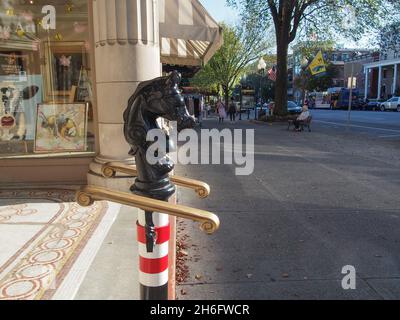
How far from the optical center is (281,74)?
80.2 ft

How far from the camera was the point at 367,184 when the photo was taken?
282 inches

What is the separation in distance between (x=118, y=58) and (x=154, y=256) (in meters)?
4.24

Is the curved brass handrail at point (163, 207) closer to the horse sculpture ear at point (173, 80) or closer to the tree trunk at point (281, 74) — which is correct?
the horse sculpture ear at point (173, 80)

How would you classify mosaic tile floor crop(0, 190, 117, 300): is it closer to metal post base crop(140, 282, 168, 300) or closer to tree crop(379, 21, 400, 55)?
metal post base crop(140, 282, 168, 300)

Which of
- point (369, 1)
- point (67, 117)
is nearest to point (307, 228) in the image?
point (67, 117)

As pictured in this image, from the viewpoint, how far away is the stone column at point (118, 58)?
5.63 m

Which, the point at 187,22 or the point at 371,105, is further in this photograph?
the point at 371,105

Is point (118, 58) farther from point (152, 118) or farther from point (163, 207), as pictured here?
point (163, 207)

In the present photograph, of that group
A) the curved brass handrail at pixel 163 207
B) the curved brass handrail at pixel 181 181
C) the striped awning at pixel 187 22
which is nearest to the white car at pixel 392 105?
the striped awning at pixel 187 22

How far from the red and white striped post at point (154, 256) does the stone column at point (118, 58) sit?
3.92 metres

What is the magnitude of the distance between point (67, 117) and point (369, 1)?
67.6ft

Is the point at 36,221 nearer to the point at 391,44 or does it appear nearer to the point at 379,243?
the point at 379,243

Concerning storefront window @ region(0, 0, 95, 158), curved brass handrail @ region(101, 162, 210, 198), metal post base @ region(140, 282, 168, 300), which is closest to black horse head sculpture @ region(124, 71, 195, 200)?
curved brass handrail @ region(101, 162, 210, 198)

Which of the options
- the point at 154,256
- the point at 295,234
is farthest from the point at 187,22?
the point at 154,256
